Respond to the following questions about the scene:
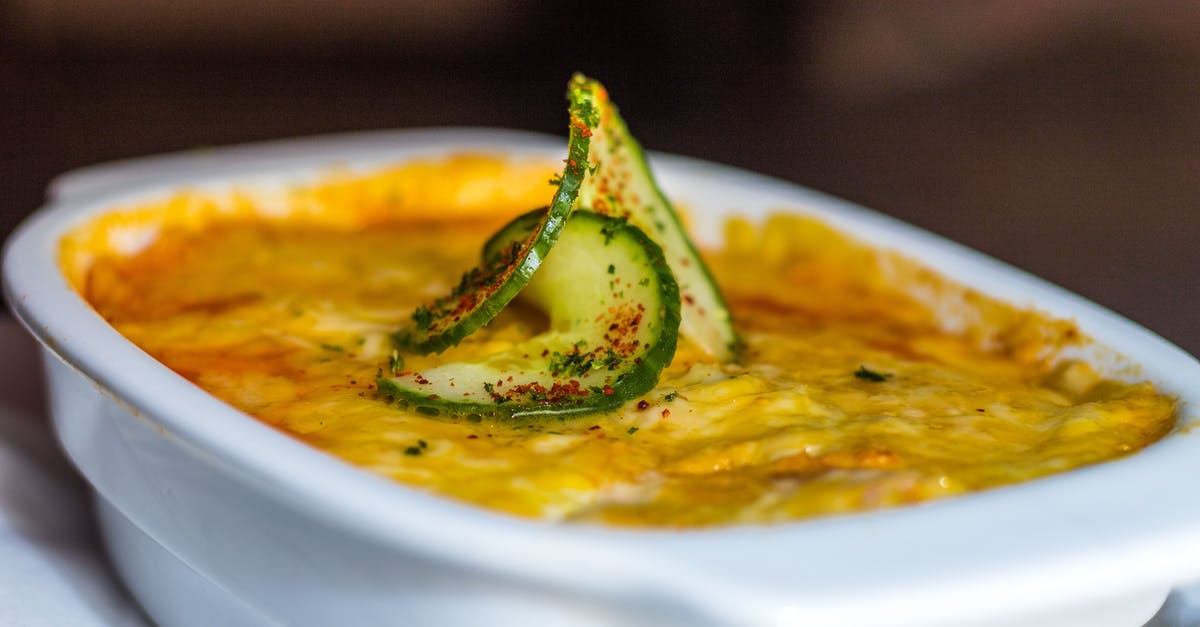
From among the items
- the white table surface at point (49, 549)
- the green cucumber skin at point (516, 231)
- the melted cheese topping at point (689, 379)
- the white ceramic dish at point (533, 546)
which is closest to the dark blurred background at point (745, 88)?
the melted cheese topping at point (689, 379)

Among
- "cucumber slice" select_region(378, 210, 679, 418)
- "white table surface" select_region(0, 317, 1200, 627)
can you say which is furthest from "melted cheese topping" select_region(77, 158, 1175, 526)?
"white table surface" select_region(0, 317, 1200, 627)

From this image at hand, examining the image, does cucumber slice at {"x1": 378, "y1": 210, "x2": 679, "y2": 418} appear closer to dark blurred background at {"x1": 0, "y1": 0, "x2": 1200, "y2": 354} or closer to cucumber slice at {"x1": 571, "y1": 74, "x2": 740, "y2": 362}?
cucumber slice at {"x1": 571, "y1": 74, "x2": 740, "y2": 362}

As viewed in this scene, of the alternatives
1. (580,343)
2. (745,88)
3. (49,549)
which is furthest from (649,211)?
(745,88)

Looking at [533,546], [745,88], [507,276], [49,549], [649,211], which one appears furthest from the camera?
[745,88]

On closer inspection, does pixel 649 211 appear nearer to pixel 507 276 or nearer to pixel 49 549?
pixel 507 276

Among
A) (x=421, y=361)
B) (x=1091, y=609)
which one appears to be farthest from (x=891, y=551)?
(x=421, y=361)

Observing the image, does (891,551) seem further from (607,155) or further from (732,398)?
(607,155)

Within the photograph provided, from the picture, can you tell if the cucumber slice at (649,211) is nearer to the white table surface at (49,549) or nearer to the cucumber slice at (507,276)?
the cucumber slice at (507,276)
